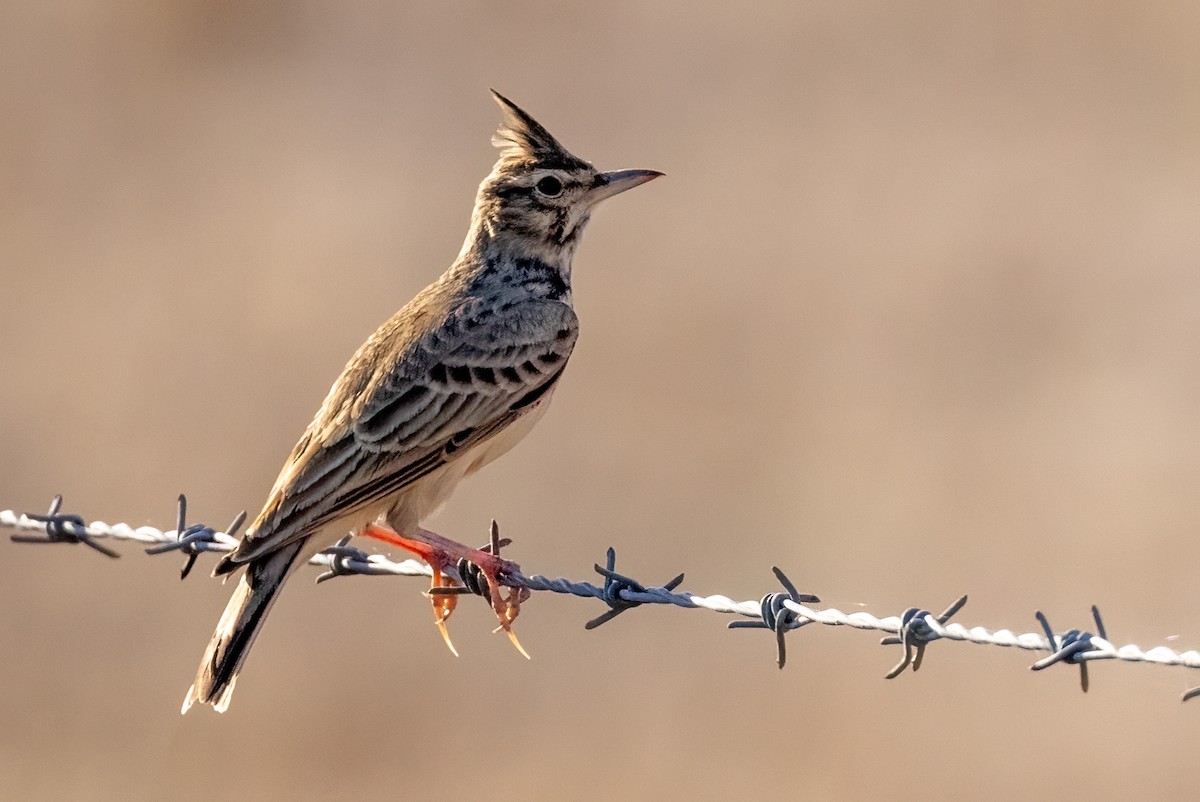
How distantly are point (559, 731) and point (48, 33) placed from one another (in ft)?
58.3

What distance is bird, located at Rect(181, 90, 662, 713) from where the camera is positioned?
6.34 meters

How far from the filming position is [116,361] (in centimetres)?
1819

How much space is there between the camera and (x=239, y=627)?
618cm

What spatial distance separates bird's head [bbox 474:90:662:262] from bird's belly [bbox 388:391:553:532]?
39.6 inches

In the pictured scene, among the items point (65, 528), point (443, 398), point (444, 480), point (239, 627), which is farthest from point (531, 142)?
point (239, 627)

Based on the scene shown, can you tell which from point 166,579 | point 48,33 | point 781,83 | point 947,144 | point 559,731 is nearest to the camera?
point 559,731

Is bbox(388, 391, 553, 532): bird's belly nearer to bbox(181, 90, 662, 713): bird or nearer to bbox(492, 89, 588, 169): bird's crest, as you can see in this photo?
bbox(181, 90, 662, 713): bird

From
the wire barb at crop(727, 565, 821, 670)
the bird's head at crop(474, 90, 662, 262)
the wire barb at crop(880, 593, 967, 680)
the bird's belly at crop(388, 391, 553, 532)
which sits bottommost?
Answer: the wire barb at crop(880, 593, 967, 680)

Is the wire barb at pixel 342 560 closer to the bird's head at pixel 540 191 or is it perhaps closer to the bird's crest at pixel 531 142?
the bird's head at pixel 540 191

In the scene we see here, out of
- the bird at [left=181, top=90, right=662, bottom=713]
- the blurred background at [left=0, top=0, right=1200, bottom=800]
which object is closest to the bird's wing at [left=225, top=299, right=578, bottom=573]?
the bird at [left=181, top=90, right=662, bottom=713]

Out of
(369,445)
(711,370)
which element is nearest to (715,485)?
(711,370)

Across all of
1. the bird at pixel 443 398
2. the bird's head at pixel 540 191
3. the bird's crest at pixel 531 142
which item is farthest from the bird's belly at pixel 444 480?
the bird's crest at pixel 531 142

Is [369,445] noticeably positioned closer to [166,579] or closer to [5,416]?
[166,579]

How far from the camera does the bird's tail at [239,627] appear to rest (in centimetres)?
609
